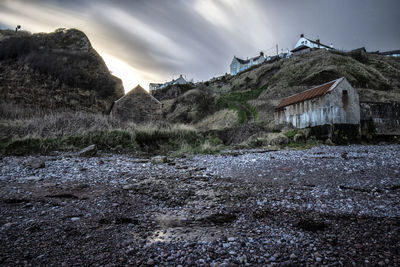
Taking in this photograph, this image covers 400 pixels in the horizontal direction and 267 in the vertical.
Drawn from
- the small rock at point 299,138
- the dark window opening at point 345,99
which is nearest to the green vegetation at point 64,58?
the small rock at point 299,138

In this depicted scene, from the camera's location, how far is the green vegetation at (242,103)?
29181 millimetres

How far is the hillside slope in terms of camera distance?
98.2ft

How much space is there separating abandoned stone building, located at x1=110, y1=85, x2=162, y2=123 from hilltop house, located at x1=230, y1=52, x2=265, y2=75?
68572mm

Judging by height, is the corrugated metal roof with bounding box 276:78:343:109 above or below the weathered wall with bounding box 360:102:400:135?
above

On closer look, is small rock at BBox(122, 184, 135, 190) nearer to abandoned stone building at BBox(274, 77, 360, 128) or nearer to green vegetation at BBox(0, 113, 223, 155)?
green vegetation at BBox(0, 113, 223, 155)

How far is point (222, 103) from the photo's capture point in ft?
125

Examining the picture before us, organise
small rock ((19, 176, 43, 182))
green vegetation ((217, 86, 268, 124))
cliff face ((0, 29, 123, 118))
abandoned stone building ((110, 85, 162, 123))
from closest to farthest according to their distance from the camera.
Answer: small rock ((19, 176, 43, 182))
cliff face ((0, 29, 123, 118))
abandoned stone building ((110, 85, 162, 123))
green vegetation ((217, 86, 268, 124))

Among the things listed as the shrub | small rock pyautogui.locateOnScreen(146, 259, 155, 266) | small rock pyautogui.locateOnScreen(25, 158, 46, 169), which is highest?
the shrub

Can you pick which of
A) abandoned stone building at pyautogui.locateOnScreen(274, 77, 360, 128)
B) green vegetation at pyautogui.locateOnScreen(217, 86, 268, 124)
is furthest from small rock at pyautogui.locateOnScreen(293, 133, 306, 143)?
green vegetation at pyautogui.locateOnScreen(217, 86, 268, 124)

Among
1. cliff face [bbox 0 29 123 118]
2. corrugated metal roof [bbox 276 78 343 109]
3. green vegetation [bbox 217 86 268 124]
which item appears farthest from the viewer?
green vegetation [bbox 217 86 268 124]

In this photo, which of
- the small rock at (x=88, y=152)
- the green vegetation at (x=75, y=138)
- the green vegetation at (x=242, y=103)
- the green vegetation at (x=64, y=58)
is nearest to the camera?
the small rock at (x=88, y=152)

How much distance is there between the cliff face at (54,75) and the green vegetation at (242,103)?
17205 millimetres

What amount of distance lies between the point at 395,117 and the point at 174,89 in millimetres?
45479

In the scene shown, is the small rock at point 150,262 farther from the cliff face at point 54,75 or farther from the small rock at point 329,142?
the cliff face at point 54,75
